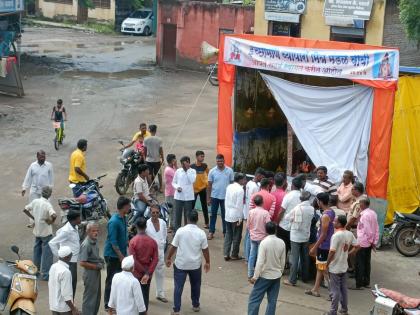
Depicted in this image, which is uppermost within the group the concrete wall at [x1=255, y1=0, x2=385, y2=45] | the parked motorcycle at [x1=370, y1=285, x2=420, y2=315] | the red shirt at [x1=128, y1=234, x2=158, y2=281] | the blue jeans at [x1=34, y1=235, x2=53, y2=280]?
the concrete wall at [x1=255, y1=0, x2=385, y2=45]

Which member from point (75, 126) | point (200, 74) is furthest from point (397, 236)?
point (200, 74)

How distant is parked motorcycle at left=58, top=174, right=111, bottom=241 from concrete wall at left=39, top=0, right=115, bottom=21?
34443 millimetres

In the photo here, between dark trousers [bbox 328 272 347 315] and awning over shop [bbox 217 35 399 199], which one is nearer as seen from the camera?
dark trousers [bbox 328 272 347 315]

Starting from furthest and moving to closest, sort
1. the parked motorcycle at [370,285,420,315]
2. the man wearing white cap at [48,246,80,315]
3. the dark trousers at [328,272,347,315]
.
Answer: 1. the dark trousers at [328,272,347,315]
2. the parked motorcycle at [370,285,420,315]
3. the man wearing white cap at [48,246,80,315]

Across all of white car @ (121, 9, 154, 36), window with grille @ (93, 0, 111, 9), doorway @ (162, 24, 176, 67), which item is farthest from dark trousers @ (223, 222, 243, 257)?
window with grille @ (93, 0, 111, 9)

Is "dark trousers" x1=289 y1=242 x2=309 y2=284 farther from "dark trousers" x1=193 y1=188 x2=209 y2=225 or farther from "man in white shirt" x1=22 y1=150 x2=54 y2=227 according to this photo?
"man in white shirt" x1=22 y1=150 x2=54 y2=227

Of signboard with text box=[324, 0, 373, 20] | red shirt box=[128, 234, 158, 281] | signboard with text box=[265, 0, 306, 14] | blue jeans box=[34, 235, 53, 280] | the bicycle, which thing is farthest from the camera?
signboard with text box=[265, 0, 306, 14]

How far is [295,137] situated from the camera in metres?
15.8

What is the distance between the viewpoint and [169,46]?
3419cm

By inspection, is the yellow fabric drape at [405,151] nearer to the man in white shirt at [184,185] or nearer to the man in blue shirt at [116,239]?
the man in white shirt at [184,185]

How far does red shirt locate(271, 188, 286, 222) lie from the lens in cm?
1213

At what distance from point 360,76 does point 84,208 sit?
5.21 meters

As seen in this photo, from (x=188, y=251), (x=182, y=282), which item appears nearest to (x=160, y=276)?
(x=182, y=282)

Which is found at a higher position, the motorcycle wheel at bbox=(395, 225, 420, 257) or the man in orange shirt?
the man in orange shirt
